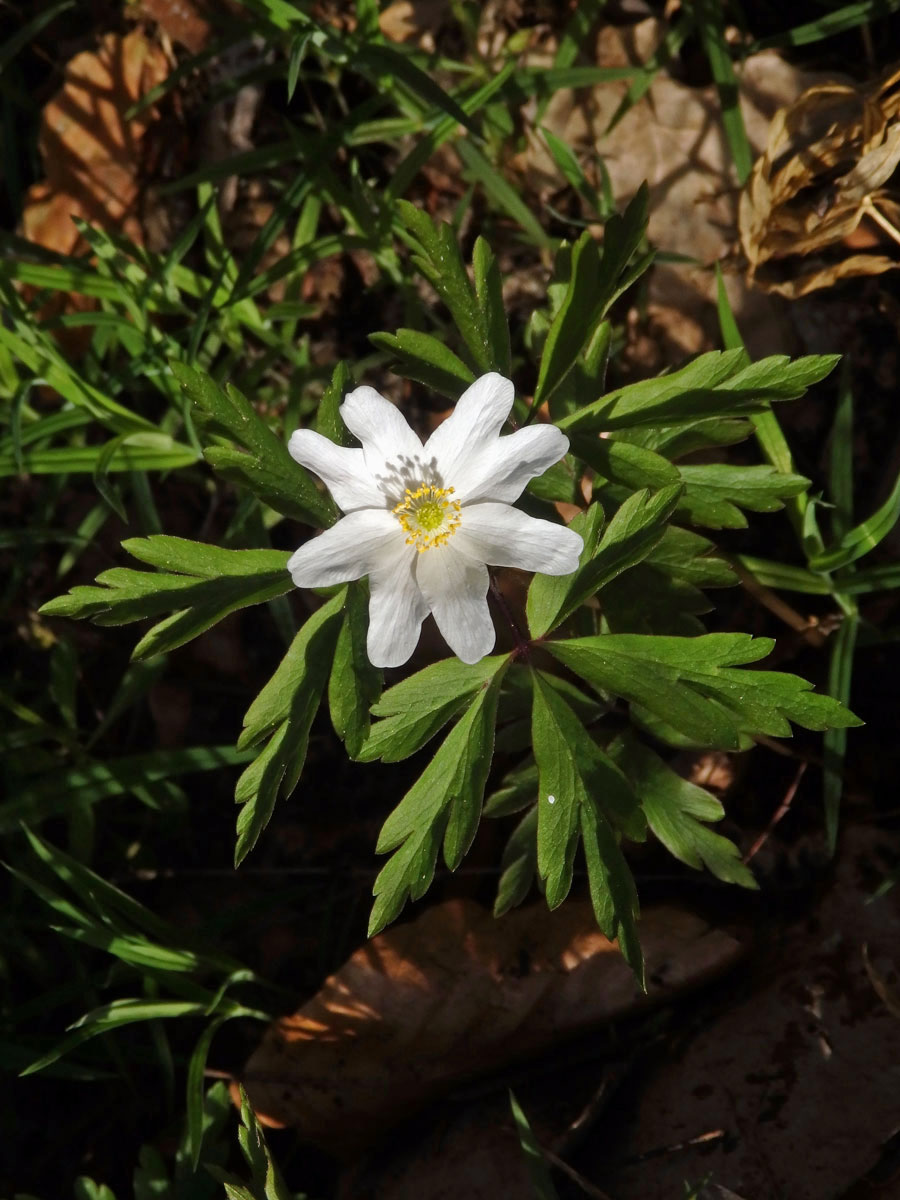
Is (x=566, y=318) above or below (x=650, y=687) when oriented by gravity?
above

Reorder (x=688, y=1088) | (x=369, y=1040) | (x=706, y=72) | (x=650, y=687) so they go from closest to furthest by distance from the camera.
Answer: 1. (x=650, y=687)
2. (x=688, y=1088)
3. (x=369, y=1040)
4. (x=706, y=72)

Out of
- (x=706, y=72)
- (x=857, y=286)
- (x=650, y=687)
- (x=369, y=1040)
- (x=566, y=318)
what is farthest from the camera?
(x=706, y=72)

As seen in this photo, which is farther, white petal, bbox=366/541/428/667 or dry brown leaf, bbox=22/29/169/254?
dry brown leaf, bbox=22/29/169/254

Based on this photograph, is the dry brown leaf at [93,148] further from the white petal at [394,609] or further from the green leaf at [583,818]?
the green leaf at [583,818]

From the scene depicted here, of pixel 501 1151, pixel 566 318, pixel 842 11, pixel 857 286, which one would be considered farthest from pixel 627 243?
pixel 501 1151

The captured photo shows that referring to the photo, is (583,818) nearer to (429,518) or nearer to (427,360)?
(429,518)

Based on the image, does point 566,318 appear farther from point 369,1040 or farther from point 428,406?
point 369,1040

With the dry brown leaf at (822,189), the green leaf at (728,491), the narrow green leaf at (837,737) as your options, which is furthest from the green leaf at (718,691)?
the dry brown leaf at (822,189)

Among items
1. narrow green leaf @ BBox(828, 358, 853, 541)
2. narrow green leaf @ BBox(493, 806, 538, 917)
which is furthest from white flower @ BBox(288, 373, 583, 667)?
narrow green leaf @ BBox(828, 358, 853, 541)

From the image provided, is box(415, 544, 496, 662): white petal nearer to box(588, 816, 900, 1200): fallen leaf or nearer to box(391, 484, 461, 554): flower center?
box(391, 484, 461, 554): flower center
